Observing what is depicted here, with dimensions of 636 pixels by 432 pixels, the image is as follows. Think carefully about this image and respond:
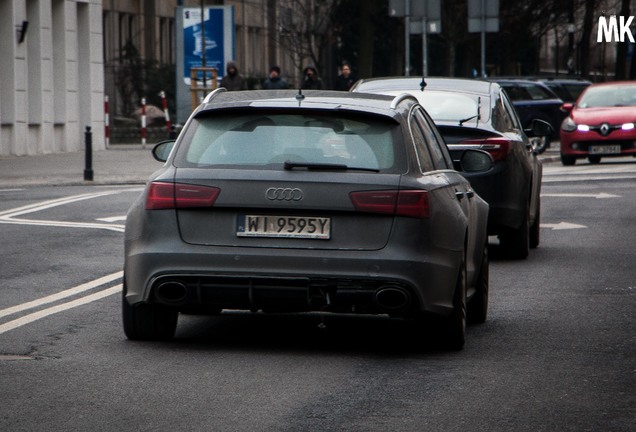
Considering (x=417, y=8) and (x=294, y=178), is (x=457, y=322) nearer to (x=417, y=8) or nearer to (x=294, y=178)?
(x=294, y=178)

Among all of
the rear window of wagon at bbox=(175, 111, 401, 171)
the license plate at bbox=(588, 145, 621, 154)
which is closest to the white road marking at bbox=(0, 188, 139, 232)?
the rear window of wagon at bbox=(175, 111, 401, 171)

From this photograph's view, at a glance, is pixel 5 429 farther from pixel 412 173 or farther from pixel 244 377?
pixel 412 173

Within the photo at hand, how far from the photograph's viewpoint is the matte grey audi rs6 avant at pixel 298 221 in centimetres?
850

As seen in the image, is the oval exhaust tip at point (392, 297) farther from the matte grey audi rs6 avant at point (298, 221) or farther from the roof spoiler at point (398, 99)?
the roof spoiler at point (398, 99)

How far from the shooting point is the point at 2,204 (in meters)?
20.9

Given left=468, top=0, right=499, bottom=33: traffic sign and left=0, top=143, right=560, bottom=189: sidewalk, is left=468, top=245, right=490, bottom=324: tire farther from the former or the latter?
left=468, top=0, right=499, bottom=33: traffic sign

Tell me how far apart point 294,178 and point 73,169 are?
22326 mm

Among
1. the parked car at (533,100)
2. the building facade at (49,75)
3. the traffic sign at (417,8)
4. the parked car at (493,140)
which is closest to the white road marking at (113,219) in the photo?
the parked car at (493,140)

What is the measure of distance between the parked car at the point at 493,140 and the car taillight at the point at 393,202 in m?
5.13

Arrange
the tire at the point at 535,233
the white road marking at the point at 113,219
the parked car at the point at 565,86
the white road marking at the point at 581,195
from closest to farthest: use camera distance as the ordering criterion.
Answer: the tire at the point at 535,233, the white road marking at the point at 113,219, the white road marking at the point at 581,195, the parked car at the point at 565,86

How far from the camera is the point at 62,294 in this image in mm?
11516

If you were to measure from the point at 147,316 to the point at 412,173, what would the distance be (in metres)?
1.64

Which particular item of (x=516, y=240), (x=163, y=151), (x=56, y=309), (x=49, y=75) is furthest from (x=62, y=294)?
(x=49, y=75)

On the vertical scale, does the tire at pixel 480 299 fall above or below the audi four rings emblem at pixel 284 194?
below
